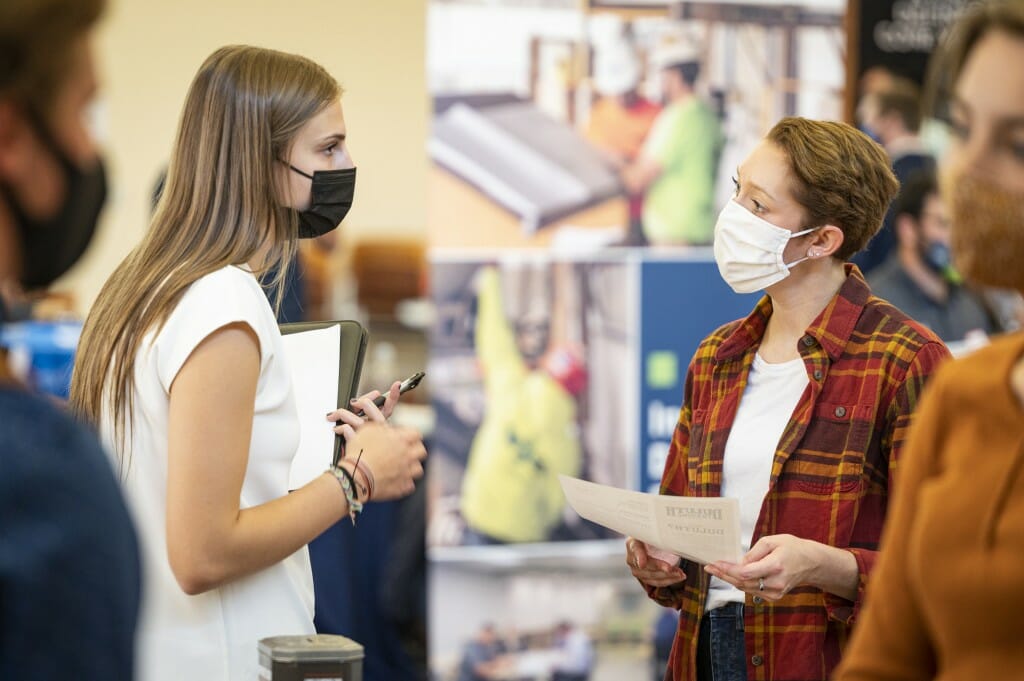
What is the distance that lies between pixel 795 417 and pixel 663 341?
251cm

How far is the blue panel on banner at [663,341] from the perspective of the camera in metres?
4.48

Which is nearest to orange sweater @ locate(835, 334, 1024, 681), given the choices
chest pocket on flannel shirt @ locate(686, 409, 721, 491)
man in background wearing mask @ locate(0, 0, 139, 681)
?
man in background wearing mask @ locate(0, 0, 139, 681)

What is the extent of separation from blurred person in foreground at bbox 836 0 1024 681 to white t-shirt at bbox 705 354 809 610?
0.78m

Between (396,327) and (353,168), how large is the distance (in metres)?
3.08

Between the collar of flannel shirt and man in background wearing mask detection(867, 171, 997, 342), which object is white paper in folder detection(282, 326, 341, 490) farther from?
man in background wearing mask detection(867, 171, 997, 342)

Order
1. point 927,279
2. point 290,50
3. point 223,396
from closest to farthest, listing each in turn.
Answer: point 223,396 < point 927,279 < point 290,50

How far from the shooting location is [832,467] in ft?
6.34

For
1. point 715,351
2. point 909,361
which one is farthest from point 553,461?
point 909,361

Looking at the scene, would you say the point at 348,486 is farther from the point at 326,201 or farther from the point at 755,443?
the point at 755,443

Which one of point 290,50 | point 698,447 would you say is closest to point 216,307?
point 698,447

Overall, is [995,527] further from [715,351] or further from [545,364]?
[545,364]

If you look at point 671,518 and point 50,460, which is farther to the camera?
point 671,518

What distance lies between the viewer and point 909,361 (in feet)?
6.33

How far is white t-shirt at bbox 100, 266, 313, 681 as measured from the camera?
168cm
